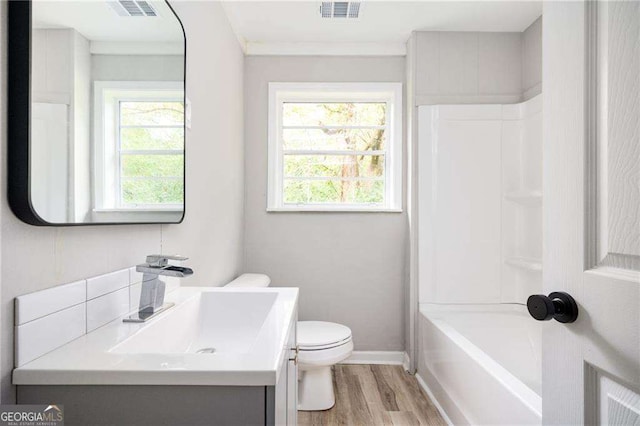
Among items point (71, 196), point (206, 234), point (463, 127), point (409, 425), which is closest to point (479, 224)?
point (463, 127)

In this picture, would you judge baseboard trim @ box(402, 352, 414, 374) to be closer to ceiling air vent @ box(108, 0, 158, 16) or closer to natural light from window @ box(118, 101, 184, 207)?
natural light from window @ box(118, 101, 184, 207)

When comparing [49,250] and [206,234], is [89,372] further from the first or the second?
[206,234]

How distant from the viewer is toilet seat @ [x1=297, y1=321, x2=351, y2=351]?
2099 millimetres

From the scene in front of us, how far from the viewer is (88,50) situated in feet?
3.06

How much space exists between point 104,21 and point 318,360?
1802 millimetres

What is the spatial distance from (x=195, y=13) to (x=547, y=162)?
165 cm

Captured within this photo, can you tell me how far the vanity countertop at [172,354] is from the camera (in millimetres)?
712

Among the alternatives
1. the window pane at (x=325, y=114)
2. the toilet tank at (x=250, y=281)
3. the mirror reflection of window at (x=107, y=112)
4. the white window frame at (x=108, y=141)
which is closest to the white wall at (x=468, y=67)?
the window pane at (x=325, y=114)

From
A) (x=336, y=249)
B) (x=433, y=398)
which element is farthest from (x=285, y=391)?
(x=336, y=249)

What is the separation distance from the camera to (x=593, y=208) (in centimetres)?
69

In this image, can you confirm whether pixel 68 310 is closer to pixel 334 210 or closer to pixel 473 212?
pixel 334 210

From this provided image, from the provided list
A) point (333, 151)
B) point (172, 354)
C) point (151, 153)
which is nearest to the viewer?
point (172, 354)

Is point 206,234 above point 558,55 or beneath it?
beneath

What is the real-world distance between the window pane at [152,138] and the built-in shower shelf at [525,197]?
2.17 m
